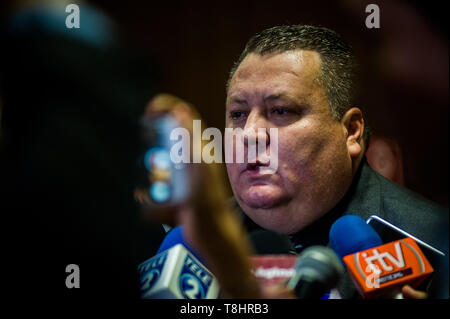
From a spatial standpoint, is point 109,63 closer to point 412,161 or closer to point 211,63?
point 211,63

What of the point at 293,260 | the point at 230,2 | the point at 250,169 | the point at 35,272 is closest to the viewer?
the point at 293,260

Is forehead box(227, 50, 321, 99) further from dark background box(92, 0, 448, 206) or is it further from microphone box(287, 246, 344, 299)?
microphone box(287, 246, 344, 299)

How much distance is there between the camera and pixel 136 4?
1775 millimetres

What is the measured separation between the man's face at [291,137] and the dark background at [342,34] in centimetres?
12

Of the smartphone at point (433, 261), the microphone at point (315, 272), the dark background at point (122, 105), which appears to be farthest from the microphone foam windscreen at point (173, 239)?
the smartphone at point (433, 261)

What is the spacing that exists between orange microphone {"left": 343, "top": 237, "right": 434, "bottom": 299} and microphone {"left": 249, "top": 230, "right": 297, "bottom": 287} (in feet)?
0.56

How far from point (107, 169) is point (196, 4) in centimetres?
69

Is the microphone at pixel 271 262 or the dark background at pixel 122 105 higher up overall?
the dark background at pixel 122 105

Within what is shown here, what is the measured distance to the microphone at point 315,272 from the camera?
134 centimetres

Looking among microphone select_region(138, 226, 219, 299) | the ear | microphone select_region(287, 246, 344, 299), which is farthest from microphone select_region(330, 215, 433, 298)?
microphone select_region(138, 226, 219, 299)

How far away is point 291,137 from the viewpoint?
1.67 m

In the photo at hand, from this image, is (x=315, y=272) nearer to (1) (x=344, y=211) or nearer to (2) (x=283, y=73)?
(1) (x=344, y=211)

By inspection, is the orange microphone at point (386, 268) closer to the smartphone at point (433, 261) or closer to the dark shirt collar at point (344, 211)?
the smartphone at point (433, 261)

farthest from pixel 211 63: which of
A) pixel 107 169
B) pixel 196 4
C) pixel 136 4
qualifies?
pixel 107 169
